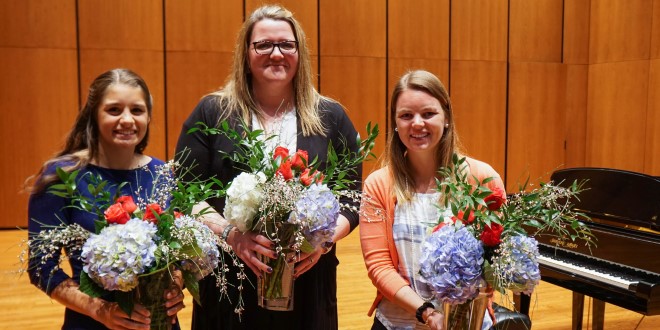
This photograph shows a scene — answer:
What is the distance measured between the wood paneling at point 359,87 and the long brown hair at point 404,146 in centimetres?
560

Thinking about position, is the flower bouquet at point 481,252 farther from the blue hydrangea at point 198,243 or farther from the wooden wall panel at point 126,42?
the wooden wall panel at point 126,42

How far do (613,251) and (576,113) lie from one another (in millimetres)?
6492

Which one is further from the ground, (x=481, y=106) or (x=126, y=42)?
(x=126, y=42)

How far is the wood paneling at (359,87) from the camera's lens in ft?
25.4

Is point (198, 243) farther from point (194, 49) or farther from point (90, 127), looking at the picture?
point (194, 49)

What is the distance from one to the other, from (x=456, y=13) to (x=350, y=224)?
684 centimetres

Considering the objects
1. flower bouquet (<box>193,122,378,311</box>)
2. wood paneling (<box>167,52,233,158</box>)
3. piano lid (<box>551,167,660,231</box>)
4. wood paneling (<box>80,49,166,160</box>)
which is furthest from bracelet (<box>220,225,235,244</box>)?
wood paneling (<box>167,52,233,158</box>)

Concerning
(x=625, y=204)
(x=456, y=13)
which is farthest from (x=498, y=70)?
(x=625, y=204)

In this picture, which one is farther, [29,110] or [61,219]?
[29,110]

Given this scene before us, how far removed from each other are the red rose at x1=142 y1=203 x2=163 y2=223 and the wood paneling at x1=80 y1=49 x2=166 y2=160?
5599mm

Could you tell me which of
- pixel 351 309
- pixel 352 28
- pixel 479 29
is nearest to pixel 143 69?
pixel 352 28

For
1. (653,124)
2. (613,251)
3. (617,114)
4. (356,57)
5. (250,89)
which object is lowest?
(613,251)

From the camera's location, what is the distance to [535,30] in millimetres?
8633

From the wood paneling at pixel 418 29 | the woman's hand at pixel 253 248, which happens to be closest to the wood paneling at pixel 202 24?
the wood paneling at pixel 418 29
